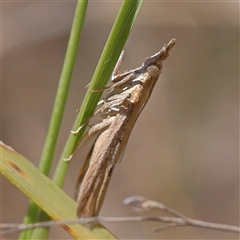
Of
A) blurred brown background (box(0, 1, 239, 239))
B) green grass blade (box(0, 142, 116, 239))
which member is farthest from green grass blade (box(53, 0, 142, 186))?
blurred brown background (box(0, 1, 239, 239))

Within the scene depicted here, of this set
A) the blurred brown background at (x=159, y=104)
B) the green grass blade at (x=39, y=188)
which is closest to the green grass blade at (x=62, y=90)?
the green grass blade at (x=39, y=188)

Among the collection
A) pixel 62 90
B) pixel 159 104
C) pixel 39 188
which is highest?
pixel 159 104

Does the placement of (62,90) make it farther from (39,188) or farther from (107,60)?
(39,188)

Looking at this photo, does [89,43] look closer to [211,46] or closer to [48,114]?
[48,114]

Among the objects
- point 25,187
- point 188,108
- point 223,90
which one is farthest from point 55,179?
point 223,90

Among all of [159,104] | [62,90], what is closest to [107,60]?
[62,90]

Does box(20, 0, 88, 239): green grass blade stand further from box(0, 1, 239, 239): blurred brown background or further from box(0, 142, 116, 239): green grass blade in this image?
box(0, 1, 239, 239): blurred brown background

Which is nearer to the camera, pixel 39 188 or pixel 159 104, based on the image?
pixel 39 188

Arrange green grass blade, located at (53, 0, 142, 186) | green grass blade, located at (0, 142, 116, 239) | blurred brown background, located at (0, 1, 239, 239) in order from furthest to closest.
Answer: blurred brown background, located at (0, 1, 239, 239) < green grass blade, located at (0, 142, 116, 239) < green grass blade, located at (53, 0, 142, 186)
